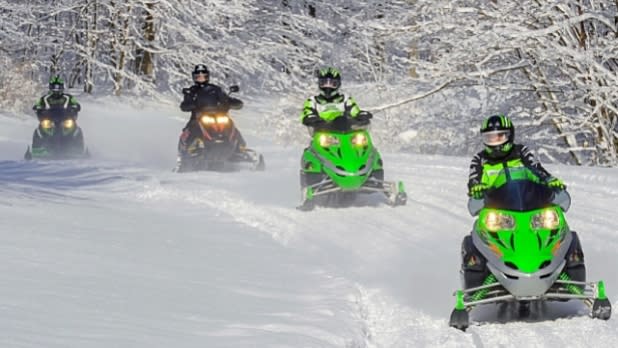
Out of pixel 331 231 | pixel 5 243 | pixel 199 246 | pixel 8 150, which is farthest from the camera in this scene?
pixel 8 150

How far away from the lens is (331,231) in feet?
35.4

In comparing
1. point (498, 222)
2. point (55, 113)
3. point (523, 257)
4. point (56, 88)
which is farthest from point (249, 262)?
point (56, 88)

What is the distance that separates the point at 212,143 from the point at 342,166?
16.0 feet

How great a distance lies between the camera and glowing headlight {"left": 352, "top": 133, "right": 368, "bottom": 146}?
12.0m

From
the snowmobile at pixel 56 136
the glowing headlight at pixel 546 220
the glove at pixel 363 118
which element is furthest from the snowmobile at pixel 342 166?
the snowmobile at pixel 56 136

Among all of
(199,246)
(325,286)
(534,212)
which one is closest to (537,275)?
(534,212)

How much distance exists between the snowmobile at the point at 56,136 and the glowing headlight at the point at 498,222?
1366 centimetres

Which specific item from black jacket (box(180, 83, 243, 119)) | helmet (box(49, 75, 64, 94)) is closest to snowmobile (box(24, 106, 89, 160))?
helmet (box(49, 75, 64, 94))

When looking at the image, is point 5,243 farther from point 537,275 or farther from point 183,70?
point 183,70

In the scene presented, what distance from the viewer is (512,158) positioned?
25.1 feet

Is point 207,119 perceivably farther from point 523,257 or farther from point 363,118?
point 523,257

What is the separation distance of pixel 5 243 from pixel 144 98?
2173cm

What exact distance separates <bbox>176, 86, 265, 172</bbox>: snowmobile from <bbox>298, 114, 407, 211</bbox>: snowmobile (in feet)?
13.8

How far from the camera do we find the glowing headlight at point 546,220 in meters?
6.82
